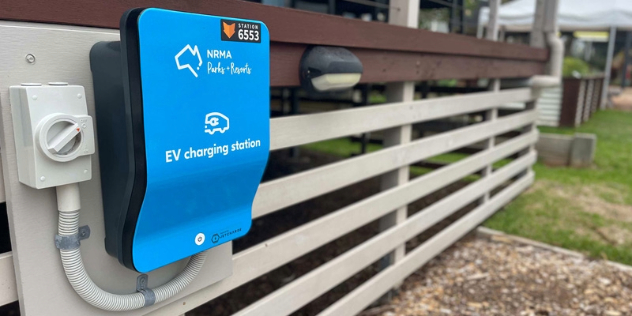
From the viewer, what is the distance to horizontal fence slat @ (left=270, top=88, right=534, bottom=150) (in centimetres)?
202

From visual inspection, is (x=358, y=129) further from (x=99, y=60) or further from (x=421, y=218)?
(x=99, y=60)

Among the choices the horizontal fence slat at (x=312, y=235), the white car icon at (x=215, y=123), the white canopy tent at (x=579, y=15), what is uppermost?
the white canopy tent at (x=579, y=15)

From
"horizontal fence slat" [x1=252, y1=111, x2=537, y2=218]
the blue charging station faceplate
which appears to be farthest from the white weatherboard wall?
the blue charging station faceplate

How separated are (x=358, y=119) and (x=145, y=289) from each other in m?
1.40

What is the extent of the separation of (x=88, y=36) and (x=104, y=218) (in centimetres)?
48

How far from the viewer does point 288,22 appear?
1.87 meters

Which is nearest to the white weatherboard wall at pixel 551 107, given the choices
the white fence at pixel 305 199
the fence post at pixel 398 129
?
the white fence at pixel 305 199

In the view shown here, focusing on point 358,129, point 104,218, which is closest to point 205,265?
point 104,218

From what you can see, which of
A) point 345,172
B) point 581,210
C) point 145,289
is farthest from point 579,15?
point 145,289

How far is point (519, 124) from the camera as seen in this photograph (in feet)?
16.0

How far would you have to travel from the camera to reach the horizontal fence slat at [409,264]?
8.57ft

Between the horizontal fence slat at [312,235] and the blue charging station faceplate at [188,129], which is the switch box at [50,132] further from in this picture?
the horizontal fence slat at [312,235]

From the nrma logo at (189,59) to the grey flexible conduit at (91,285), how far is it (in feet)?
1.39

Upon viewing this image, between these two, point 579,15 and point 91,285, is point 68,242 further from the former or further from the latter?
point 579,15
